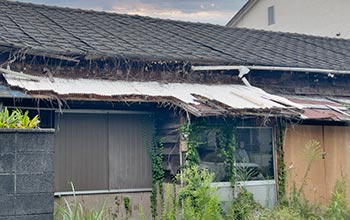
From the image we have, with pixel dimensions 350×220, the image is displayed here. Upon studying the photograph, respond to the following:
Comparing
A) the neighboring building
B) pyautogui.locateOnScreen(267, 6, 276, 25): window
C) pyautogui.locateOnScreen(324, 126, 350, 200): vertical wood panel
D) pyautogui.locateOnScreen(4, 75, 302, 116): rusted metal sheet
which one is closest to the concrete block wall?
pyautogui.locateOnScreen(4, 75, 302, 116): rusted metal sheet

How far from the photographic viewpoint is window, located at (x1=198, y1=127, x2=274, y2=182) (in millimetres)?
9414

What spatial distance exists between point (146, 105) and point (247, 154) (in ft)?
6.94

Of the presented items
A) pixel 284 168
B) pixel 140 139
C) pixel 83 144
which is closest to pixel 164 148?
pixel 140 139

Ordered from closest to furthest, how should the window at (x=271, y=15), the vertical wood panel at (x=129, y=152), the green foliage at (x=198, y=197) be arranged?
1. the green foliage at (x=198, y=197)
2. the vertical wood panel at (x=129, y=152)
3. the window at (x=271, y=15)

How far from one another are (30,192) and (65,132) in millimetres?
3797

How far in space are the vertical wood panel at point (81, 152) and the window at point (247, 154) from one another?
1787 mm

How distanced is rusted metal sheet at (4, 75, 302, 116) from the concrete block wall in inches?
99.3

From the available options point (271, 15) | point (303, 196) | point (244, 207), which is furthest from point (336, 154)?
point (271, 15)

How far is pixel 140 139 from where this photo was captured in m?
9.76

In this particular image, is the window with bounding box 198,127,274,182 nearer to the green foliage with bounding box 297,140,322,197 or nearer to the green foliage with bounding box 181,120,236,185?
the green foliage with bounding box 181,120,236,185

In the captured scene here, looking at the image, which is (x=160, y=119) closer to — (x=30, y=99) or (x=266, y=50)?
(x=30, y=99)

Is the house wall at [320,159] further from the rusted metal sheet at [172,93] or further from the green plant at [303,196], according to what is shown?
the rusted metal sheet at [172,93]

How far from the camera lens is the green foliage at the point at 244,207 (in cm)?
876

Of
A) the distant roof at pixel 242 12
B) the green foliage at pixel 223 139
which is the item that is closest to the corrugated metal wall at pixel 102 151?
the green foliage at pixel 223 139
